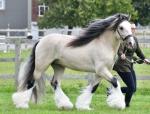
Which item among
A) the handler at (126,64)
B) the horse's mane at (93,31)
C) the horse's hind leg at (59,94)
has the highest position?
the horse's mane at (93,31)

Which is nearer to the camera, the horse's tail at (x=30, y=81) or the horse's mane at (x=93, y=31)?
the horse's mane at (x=93, y=31)

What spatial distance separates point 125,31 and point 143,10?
47970 mm

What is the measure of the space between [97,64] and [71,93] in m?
4.58

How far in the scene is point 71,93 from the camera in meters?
16.0

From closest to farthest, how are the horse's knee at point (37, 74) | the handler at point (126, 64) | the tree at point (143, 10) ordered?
the handler at point (126, 64) < the horse's knee at point (37, 74) < the tree at point (143, 10)

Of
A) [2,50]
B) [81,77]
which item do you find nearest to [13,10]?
[2,50]

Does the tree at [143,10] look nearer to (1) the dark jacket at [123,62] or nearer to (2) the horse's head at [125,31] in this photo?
(1) the dark jacket at [123,62]

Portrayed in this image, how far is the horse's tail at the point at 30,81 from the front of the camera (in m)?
12.1

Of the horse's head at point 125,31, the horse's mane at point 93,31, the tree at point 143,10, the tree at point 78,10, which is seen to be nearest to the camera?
the horse's head at point 125,31

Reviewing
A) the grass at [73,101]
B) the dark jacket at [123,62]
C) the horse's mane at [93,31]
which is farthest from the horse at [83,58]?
the dark jacket at [123,62]

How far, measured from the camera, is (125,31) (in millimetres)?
11258

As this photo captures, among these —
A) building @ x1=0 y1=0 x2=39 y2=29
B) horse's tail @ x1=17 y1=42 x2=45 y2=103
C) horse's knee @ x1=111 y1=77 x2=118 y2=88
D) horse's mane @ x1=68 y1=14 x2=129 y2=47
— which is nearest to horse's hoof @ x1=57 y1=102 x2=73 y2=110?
horse's tail @ x1=17 y1=42 x2=45 y2=103

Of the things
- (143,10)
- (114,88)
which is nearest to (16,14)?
(143,10)

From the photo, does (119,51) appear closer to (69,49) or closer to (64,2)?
(69,49)
